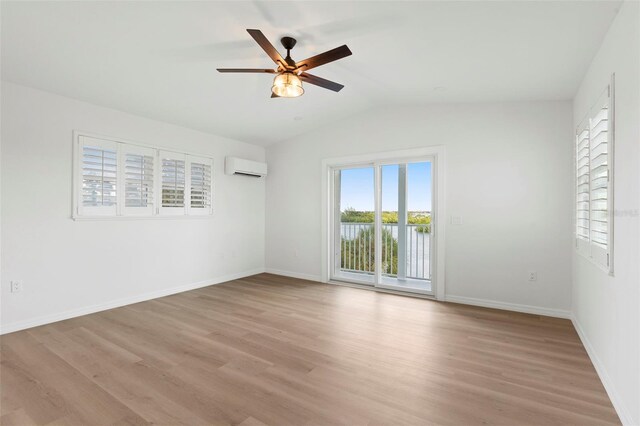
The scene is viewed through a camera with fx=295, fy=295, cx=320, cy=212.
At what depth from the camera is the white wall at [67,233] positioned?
3072mm

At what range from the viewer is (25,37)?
2.44 meters

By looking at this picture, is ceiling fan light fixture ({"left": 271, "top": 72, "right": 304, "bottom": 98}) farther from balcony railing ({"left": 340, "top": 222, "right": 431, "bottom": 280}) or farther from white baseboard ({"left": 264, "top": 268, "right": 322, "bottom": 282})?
white baseboard ({"left": 264, "top": 268, "right": 322, "bottom": 282})

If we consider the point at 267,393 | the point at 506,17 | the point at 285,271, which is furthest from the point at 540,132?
the point at 285,271

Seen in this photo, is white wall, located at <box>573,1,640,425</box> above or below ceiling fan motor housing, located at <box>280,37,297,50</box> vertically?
below

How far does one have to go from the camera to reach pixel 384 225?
4840 millimetres

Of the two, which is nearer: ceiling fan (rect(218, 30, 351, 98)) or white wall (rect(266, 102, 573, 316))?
ceiling fan (rect(218, 30, 351, 98))

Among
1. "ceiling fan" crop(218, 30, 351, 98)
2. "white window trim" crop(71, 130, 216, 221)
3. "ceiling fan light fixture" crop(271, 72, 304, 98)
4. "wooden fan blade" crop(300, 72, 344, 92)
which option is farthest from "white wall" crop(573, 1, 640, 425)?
"white window trim" crop(71, 130, 216, 221)

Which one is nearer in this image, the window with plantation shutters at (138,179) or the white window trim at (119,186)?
the white window trim at (119,186)

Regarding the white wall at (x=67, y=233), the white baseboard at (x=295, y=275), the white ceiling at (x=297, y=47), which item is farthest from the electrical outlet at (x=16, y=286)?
the white baseboard at (x=295, y=275)

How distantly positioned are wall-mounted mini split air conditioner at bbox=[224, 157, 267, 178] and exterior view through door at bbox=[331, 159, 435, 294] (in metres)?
1.47

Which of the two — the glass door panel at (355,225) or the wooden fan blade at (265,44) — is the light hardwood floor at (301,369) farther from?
the wooden fan blade at (265,44)

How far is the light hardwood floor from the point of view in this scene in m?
1.86

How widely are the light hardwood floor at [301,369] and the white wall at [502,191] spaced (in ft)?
1.42

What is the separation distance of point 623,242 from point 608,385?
3.45ft
